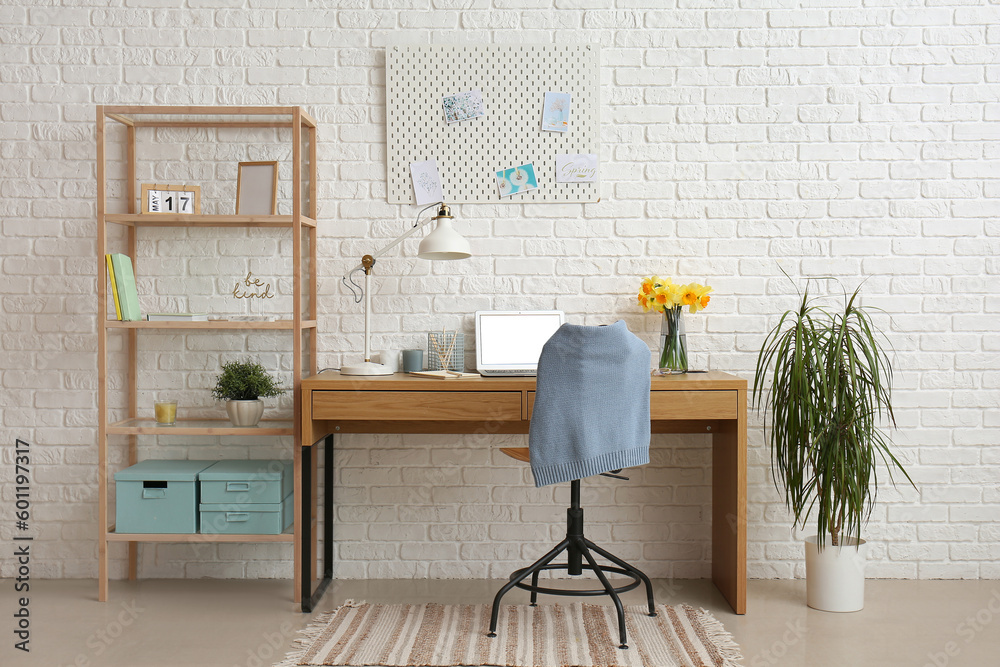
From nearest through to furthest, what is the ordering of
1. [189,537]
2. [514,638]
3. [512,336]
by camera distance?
[514,638], [189,537], [512,336]

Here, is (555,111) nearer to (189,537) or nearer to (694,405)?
(694,405)

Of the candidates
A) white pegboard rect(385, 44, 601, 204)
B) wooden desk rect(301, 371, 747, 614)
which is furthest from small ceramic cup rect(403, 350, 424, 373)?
white pegboard rect(385, 44, 601, 204)

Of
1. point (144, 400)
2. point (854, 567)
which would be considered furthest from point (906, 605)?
point (144, 400)

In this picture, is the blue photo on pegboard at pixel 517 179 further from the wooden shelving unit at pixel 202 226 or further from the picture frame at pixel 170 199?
the picture frame at pixel 170 199

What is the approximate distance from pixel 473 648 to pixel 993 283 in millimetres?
2314

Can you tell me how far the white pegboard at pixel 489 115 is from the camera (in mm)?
2846

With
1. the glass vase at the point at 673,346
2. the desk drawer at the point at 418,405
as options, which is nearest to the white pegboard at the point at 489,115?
the glass vase at the point at 673,346

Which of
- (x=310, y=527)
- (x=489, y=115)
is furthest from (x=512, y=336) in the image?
(x=310, y=527)

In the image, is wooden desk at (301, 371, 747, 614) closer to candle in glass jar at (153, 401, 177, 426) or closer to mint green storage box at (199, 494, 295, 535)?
mint green storage box at (199, 494, 295, 535)

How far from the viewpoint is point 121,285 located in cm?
260

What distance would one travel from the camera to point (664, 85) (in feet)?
9.37

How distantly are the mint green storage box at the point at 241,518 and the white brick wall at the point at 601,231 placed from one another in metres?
0.35

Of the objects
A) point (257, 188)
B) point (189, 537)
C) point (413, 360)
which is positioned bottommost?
point (189, 537)

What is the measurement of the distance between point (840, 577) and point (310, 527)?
1813 mm
